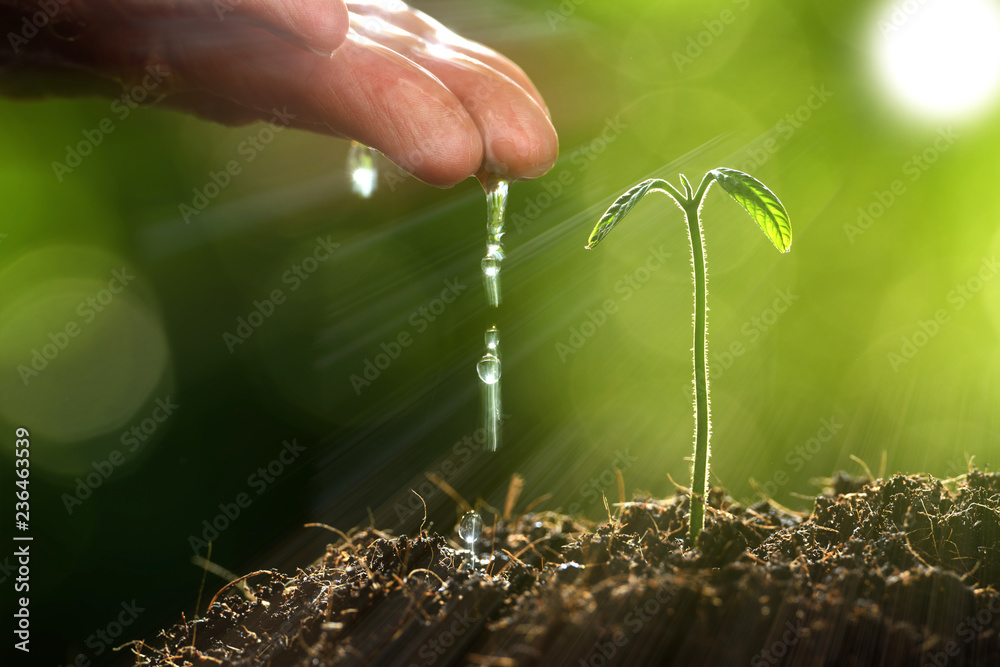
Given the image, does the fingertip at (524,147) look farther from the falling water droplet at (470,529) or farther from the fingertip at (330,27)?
the falling water droplet at (470,529)

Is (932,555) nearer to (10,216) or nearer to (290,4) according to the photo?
(290,4)

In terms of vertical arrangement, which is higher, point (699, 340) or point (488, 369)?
point (699, 340)

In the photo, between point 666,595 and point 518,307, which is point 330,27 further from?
point 518,307

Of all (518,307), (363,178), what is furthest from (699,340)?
(518,307)

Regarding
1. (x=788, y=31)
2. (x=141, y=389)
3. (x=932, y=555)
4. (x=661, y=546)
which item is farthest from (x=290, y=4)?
(x=788, y=31)

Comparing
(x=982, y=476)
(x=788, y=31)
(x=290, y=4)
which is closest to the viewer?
(x=290, y=4)

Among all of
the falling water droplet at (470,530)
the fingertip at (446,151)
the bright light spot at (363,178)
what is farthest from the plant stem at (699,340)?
the bright light spot at (363,178)
